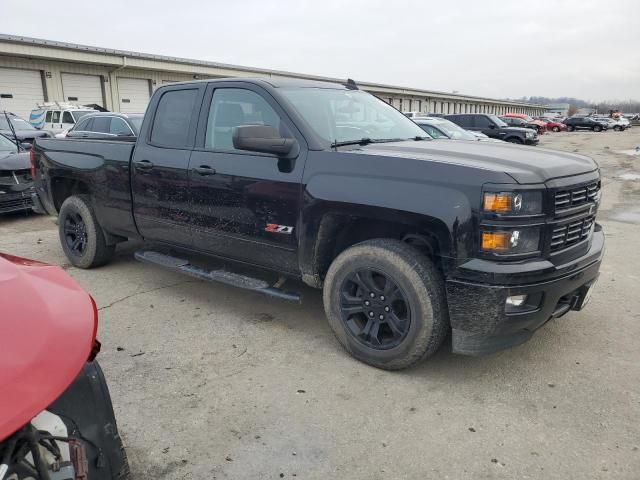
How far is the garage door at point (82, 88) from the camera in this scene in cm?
2642

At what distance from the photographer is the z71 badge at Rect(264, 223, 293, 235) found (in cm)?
367

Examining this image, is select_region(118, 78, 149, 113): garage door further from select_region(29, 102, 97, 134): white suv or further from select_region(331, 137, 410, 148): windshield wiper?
select_region(331, 137, 410, 148): windshield wiper

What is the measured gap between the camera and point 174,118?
4.51m

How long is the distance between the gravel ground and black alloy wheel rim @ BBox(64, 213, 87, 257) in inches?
45.6

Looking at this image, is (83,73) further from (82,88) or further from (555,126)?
Answer: (555,126)

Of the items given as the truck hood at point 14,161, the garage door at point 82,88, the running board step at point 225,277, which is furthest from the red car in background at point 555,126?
the running board step at point 225,277

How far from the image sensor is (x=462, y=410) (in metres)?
3.00

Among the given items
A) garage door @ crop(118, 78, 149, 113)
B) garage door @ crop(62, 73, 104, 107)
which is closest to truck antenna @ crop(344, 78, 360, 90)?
garage door @ crop(62, 73, 104, 107)

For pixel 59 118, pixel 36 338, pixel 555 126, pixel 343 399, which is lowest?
pixel 555 126

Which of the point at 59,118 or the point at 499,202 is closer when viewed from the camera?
the point at 499,202

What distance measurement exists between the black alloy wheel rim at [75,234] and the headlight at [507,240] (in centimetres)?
424

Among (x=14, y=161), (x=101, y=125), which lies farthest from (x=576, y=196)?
(x=101, y=125)

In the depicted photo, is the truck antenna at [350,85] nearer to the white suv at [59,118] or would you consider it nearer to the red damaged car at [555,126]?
the white suv at [59,118]

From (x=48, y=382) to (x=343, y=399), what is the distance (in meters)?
2.01
